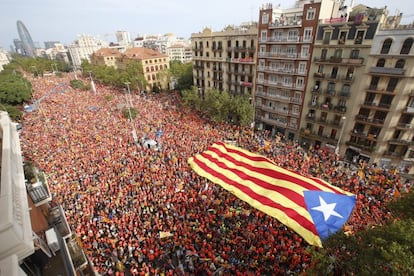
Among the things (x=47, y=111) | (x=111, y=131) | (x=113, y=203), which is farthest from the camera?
(x=47, y=111)

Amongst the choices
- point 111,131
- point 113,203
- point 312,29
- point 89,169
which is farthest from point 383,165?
point 111,131

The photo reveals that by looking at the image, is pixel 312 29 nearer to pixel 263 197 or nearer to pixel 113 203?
pixel 263 197

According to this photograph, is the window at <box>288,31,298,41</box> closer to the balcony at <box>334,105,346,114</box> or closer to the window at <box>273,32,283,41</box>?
the window at <box>273,32,283,41</box>

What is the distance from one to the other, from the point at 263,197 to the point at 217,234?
6469mm

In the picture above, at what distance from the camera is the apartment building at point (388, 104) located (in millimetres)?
22141

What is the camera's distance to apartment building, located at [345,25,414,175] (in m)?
22.1

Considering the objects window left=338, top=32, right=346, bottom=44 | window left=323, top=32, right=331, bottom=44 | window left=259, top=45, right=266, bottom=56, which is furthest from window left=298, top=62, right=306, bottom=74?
window left=259, top=45, right=266, bottom=56

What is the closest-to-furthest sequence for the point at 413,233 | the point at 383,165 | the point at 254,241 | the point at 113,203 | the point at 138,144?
the point at 413,233
the point at 254,241
the point at 113,203
the point at 383,165
the point at 138,144

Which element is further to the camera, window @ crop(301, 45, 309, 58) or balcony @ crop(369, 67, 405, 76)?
window @ crop(301, 45, 309, 58)

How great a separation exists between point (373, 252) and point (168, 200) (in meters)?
15.4

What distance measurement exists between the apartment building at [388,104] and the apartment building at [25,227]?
1226 inches

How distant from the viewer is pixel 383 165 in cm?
2612

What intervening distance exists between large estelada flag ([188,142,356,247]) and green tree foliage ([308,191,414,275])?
873 mm

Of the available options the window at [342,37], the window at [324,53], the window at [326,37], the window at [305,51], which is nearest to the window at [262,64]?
the window at [305,51]
